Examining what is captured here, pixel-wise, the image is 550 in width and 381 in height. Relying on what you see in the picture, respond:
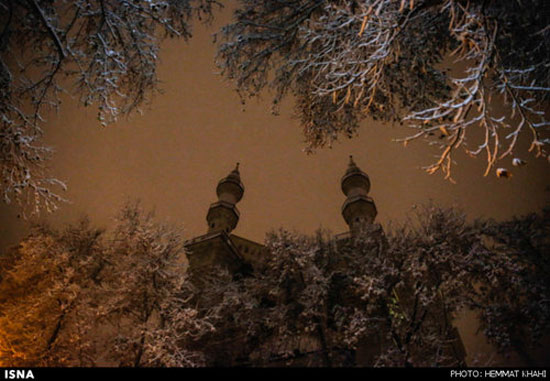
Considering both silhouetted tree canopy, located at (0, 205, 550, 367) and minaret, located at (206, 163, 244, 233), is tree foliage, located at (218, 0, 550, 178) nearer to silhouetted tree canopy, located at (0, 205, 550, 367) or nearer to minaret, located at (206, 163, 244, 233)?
silhouetted tree canopy, located at (0, 205, 550, 367)

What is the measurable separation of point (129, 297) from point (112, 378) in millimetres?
9457

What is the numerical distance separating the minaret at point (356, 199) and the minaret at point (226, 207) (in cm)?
1010

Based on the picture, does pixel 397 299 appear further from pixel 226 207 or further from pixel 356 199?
pixel 226 207

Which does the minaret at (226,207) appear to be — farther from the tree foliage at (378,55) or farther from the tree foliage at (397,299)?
the tree foliage at (378,55)

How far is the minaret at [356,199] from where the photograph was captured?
28.7 metres

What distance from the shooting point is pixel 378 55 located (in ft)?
15.7

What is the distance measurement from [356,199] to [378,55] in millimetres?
25812

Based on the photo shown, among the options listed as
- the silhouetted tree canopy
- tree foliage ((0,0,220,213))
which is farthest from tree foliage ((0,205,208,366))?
tree foliage ((0,0,220,213))

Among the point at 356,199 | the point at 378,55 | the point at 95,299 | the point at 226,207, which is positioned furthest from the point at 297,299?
the point at 356,199

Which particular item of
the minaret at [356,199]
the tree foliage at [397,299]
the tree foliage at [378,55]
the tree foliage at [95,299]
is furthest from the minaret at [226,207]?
the tree foliage at [378,55]

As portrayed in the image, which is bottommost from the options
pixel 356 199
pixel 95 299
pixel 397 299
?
pixel 95 299

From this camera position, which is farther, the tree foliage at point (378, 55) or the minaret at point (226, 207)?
the minaret at point (226, 207)

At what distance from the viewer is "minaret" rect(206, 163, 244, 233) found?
28.8 metres

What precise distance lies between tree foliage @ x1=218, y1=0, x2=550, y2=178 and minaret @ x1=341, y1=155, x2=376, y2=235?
2032 cm
